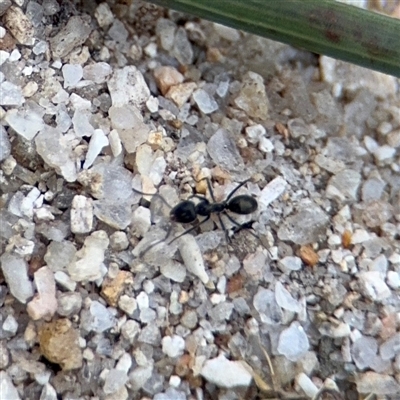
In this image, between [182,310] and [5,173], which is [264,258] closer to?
[182,310]

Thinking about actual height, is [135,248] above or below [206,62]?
below

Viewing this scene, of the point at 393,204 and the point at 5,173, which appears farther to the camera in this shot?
the point at 393,204

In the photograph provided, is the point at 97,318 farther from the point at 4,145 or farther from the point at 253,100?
the point at 253,100

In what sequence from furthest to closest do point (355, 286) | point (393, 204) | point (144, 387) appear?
1. point (393, 204)
2. point (355, 286)
3. point (144, 387)

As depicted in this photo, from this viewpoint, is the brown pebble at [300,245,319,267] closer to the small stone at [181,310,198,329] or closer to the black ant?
the black ant

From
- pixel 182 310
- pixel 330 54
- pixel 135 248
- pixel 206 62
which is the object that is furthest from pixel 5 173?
pixel 330 54

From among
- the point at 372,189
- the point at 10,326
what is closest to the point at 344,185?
the point at 372,189

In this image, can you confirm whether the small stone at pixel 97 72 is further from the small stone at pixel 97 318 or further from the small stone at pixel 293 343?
Answer: the small stone at pixel 293 343
